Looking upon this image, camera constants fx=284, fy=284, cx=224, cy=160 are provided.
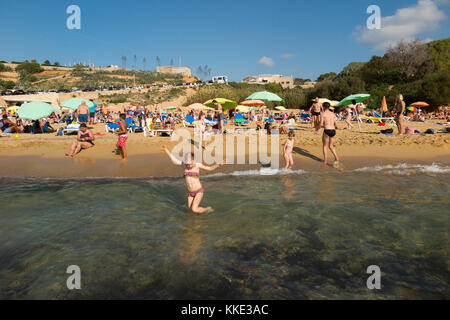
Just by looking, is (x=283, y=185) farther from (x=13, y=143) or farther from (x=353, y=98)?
(x=13, y=143)

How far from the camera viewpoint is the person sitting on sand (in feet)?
29.7

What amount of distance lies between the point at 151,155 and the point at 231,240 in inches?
228

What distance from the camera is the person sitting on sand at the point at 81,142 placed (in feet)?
29.7

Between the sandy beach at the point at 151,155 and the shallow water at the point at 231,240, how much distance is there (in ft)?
3.77

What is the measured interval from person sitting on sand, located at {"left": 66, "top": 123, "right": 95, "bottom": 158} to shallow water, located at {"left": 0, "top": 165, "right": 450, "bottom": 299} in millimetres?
2445

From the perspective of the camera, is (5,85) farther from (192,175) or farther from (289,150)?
(192,175)

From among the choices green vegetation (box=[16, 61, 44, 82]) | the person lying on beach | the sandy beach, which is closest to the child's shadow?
the sandy beach

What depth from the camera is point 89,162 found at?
8.46 m

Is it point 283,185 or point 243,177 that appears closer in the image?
point 283,185

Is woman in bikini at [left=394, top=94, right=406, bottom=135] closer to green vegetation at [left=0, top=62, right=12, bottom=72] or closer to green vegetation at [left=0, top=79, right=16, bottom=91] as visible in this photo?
green vegetation at [left=0, top=79, right=16, bottom=91]

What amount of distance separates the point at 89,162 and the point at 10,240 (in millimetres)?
4574

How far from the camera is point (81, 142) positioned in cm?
923

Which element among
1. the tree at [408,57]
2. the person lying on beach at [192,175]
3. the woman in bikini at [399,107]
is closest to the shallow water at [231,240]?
the person lying on beach at [192,175]
